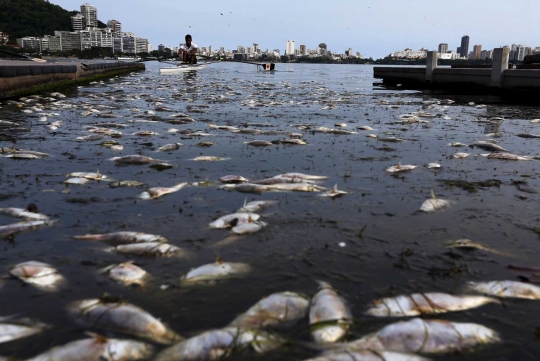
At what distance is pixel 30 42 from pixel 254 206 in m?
171

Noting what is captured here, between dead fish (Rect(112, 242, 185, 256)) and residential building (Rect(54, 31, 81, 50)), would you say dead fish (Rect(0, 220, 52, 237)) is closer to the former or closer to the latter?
dead fish (Rect(112, 242, 185, 256))

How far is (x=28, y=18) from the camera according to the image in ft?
517

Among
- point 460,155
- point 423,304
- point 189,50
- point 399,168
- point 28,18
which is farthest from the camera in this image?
point 28,18

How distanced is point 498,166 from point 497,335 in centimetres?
528

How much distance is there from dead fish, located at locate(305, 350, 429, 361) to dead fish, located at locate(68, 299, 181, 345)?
1.01 meters

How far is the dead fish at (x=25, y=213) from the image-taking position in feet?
15.9

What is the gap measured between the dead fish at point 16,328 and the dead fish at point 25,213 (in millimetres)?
1980

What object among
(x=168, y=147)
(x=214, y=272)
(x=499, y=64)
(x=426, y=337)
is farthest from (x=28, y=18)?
(x=426, y=337)

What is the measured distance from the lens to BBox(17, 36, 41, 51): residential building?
145 m

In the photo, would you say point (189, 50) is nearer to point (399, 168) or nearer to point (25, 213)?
point (399, 168)

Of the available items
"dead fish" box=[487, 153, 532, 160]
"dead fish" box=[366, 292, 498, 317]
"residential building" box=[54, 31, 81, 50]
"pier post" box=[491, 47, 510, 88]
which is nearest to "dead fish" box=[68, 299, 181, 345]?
"dead fish" box=[366, 292, 498, 317]

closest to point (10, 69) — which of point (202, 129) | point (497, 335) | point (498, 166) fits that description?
point (202, 129)

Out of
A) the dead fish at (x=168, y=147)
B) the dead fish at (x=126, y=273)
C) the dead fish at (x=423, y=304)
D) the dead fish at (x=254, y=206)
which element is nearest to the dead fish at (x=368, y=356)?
the dead fish at (x=423, y=304)

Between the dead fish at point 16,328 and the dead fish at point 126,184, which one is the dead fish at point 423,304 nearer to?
the dead fish at point 16,328
